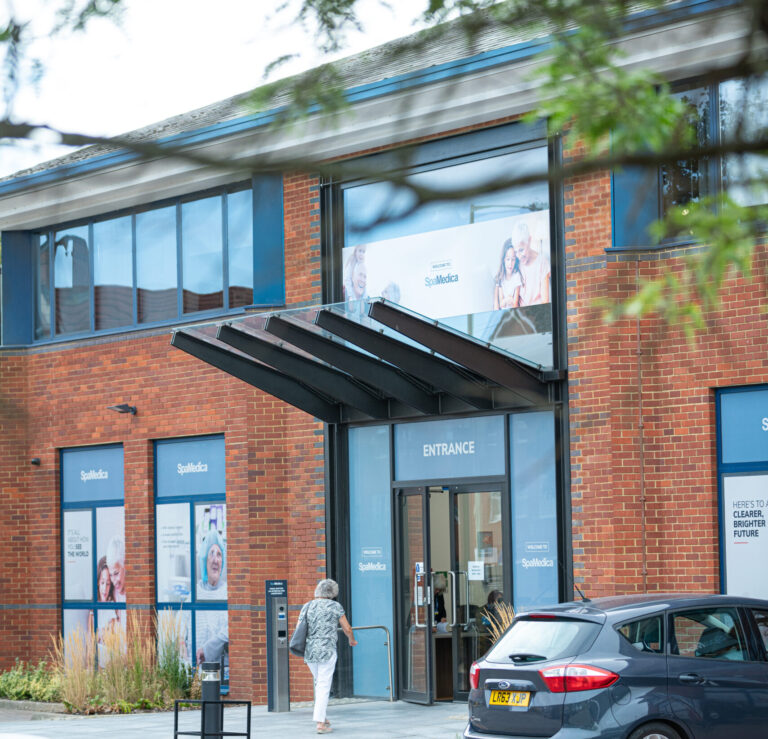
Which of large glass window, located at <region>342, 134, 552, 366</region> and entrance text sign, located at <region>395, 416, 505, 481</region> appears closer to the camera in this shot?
large glass window, located at <region>342, 134, 552, 366</region>

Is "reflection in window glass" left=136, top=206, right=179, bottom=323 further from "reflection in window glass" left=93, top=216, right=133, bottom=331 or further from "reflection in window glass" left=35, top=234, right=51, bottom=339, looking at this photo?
"reflection in window glass" left=35, top=234, right=51, bottom=339

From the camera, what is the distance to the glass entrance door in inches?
581

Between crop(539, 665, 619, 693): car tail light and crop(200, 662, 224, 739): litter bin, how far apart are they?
132 inches

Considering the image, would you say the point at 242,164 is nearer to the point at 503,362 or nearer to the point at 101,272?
the point at 503,362

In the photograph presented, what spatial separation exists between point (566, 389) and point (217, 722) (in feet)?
17.0

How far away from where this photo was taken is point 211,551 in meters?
17.7

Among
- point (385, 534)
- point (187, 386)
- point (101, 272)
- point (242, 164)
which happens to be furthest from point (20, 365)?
point (242, 164)

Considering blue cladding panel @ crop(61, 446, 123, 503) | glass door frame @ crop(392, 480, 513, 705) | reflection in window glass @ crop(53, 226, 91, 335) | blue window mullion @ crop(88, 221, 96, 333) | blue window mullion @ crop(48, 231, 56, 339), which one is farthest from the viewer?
blue window mullion @ crop(48, 231, 56, 339)

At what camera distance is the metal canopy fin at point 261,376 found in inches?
595

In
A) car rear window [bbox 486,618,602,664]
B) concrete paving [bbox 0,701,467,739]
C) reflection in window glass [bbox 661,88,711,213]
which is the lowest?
concrete paving [bbox 0,701,467,739]

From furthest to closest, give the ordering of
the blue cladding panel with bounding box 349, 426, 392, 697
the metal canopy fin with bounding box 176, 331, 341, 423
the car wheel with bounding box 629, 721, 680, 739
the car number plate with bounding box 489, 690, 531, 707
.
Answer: the blue cladding panel with bounding box 349, 426, 392, 697
the metal canopy fin with bounding box 176, 331, 341, 423
the car number plate with bounding box 489, 690, 531, 707
the car wheel with bounding box 629, 721, 680, 739

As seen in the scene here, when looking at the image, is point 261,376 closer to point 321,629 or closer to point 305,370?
point 305,370

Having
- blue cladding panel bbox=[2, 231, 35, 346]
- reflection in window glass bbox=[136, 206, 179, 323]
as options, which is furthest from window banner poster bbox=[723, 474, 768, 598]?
blue cladding panel bbox=[2, 231, 35, 346]

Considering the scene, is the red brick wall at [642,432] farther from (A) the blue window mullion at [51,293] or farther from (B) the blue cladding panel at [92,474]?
(A) the blue window mullion at [51,293]
